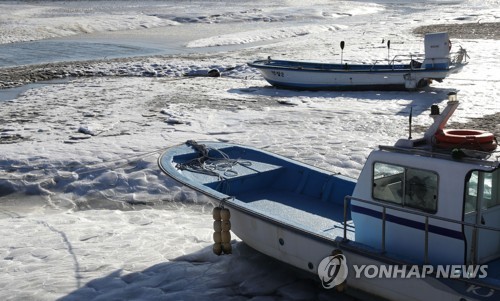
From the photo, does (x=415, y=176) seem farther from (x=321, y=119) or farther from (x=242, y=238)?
(x=321, y=119)

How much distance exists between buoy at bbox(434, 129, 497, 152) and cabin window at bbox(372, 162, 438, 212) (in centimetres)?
43

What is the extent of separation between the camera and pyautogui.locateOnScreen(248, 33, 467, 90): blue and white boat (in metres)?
21.2

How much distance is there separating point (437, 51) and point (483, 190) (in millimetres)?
15360

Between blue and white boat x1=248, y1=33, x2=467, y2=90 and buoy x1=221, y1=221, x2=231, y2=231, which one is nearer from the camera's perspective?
buoy x1=221, y1=221, x2=231, y2=231

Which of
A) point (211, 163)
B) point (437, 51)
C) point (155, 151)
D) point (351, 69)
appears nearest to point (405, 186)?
point (211, 163)

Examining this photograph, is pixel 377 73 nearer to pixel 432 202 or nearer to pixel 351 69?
pixel 351 69

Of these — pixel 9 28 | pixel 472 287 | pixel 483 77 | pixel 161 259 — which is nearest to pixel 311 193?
pixel 161 259

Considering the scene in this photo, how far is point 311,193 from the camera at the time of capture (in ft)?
32.4

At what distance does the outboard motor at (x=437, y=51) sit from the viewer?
21.3m

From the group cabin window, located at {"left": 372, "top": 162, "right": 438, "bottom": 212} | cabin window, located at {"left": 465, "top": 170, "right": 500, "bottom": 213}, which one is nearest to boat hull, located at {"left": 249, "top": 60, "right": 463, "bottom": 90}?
cabin window, located at {"left": 372, "top": 162, "right": 438, "bottom": 212}

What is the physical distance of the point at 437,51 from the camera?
21422mm

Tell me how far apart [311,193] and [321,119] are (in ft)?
25.6

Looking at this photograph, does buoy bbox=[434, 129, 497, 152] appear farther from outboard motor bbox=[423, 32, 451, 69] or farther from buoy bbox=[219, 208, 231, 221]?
outboard motor bbox=[423, 32, 451, 69]

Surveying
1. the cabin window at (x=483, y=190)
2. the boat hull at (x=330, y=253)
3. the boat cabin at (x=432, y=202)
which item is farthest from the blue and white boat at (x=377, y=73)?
the cabin window at (x=483, y=190)
